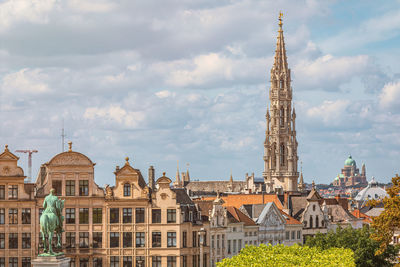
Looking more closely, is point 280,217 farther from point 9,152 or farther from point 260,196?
point 9,152

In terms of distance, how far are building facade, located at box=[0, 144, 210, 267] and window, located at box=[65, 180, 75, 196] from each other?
0.11 m

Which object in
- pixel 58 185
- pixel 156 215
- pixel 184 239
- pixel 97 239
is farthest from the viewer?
pixel 184 239

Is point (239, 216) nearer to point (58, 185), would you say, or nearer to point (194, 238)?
point (194, 238)

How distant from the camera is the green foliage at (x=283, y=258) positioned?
73.4m

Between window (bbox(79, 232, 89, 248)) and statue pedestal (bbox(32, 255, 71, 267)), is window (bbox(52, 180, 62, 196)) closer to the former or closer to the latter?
window (bbox(79, 232, 89, 248))

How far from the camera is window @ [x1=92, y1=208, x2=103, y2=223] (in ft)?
345

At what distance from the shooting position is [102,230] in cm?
10538

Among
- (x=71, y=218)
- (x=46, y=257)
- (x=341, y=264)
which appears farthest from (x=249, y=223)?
(x=46, y=257)

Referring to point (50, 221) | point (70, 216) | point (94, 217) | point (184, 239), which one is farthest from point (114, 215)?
point (50, 221)

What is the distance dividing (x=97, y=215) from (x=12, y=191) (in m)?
Result: 9.32

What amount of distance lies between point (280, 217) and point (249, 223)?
7.16m

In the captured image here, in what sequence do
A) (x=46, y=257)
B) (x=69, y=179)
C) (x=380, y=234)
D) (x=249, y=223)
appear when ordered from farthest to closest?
(x=249, y=223), (x=69, y=179), (x=380, y=234), (x=46, y=257)

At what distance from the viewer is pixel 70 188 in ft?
343

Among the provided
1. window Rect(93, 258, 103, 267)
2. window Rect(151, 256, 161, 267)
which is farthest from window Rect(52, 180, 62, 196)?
window Rect(151, 256, 161, 267)
